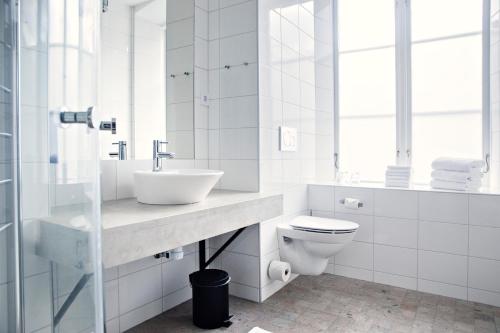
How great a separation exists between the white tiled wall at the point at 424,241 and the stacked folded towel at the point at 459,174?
102 mm

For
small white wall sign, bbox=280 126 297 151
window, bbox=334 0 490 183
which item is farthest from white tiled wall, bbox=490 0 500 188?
small white wall sign, bbox=280 126 297 151

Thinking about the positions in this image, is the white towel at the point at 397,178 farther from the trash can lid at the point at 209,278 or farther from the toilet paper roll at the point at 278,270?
the trash can lid at the point at 209,278

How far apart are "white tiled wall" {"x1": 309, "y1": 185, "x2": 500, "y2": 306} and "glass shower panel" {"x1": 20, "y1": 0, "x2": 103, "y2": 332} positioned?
7.26ft

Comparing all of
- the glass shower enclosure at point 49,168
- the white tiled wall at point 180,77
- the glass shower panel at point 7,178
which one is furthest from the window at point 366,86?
the glass shower panel at point 7,178

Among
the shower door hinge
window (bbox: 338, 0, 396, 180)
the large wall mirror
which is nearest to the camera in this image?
the shower door hinge

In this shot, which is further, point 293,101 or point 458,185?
point 293,101

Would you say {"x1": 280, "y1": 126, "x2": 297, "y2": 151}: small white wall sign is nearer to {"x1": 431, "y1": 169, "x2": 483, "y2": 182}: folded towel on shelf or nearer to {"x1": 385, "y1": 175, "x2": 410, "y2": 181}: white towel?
{"x1": 385, "y1": 175, "x2": 410, "y2": 181}: white towel

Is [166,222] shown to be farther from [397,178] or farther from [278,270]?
[397,178]

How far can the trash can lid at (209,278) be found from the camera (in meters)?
1.93

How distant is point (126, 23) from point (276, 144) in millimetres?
1202

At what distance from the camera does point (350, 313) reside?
2094mm

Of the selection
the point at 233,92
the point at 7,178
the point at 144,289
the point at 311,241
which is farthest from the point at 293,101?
the point at 7,178

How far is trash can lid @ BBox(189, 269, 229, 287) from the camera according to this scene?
1.93m

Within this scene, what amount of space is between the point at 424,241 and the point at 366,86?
1.41m
